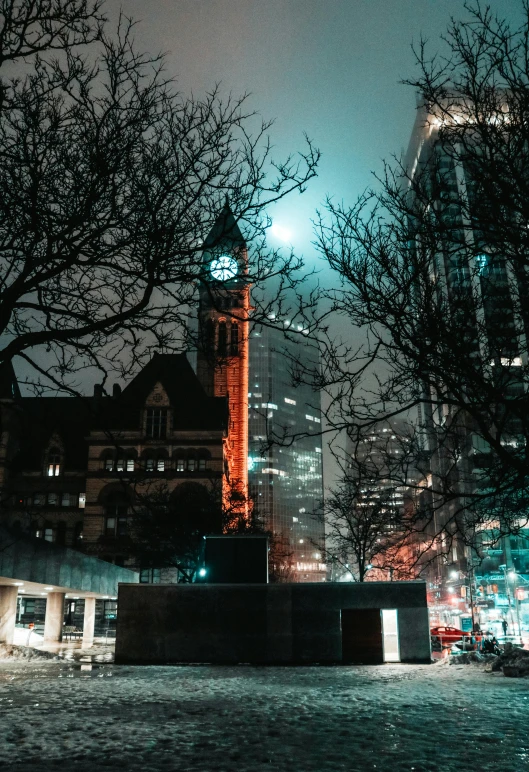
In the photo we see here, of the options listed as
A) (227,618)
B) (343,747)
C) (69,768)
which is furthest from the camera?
(227,618)

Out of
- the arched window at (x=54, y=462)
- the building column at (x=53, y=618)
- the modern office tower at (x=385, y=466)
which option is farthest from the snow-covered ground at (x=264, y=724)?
the arched window at (x=54, y=462)

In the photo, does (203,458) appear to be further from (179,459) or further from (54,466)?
(54,466)

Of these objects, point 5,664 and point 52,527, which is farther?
point 52,527

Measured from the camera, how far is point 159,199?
26.1 ft

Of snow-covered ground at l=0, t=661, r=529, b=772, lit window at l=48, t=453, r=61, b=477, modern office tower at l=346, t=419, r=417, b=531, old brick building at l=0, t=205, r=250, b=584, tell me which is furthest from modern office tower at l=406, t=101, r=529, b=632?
lit window at l=48, t=453, r=61, b=477

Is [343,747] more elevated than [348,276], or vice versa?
[348,276]

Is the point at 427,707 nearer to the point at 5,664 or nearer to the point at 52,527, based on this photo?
the point at 5,664

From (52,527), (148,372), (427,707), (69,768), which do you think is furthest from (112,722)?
(148,372)

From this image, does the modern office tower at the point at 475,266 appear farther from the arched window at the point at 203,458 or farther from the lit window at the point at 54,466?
the lit window at the point at 54,466

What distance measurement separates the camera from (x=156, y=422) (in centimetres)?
7206

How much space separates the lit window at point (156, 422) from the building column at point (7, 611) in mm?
40506

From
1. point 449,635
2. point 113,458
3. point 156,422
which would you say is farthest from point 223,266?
point 156,422

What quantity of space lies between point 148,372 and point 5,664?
6239cm

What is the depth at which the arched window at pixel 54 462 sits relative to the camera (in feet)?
243
